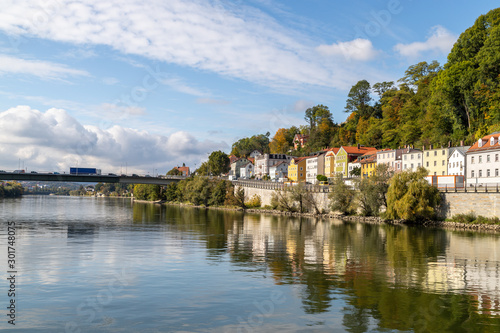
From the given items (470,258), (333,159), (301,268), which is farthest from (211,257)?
Answer: (333,159)

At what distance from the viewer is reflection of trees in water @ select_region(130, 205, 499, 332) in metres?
15.6

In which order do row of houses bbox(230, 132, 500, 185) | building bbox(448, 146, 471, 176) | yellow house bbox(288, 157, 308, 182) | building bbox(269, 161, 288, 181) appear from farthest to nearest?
building bbox(269, 161, 288, 181) < yellow house bbox(288, 157, 308, 182) < building bbox(448, 146, 471, 176) < row of houses bbox(230, 132, 500, 185)

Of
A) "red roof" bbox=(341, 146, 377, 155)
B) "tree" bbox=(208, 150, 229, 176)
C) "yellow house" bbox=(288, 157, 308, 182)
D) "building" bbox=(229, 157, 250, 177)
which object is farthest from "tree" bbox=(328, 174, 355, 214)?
"building" bbox=(229, 157, 250, 177)

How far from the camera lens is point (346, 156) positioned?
11600 centimetres

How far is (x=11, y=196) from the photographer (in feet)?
618

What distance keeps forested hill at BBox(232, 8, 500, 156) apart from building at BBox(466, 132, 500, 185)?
20.2ft

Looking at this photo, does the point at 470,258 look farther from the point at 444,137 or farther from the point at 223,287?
the point at 444,137

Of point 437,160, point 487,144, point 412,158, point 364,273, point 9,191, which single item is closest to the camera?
point 364,273

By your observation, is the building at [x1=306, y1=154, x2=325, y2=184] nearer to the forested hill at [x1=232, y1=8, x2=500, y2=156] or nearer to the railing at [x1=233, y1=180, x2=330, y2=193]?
the forested hill at [x1=232, y1=8, x2=500, y2=156]

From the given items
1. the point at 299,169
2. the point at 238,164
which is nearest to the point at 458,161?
the point at 299,169

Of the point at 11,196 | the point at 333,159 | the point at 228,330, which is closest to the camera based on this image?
the point at 228,330

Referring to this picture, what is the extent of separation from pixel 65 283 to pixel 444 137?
86.7 metres

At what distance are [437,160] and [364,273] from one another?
68184mm

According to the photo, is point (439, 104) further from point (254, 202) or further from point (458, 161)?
point (254, 202)
